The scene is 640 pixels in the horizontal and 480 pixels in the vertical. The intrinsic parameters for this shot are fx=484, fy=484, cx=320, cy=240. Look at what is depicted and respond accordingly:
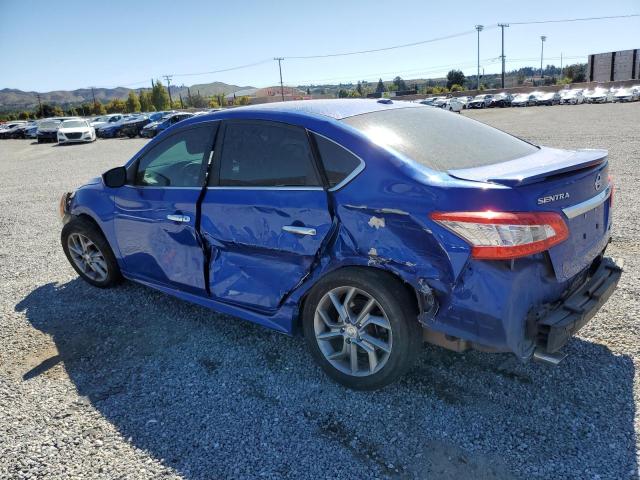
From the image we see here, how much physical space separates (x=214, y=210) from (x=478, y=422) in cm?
210

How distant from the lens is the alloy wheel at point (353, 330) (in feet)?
9.14

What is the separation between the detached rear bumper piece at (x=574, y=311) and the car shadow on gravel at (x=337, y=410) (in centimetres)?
46

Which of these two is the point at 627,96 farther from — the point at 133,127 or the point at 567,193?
the point at 567,193

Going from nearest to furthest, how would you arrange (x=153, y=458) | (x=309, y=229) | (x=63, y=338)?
(x=153, y=458) < (x=309, y=229) < (x=63, y=338)

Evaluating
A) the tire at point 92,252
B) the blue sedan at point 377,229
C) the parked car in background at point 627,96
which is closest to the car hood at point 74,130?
the tire at point 92,252

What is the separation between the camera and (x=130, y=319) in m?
4.12

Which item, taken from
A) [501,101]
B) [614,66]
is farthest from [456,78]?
[501,101]

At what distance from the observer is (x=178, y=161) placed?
3721 mm

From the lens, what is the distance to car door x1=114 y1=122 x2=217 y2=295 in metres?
3.51

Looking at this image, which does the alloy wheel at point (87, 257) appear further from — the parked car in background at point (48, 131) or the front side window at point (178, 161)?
the parked car in background at point (48, 131)

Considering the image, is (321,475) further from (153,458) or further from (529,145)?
(529,145)

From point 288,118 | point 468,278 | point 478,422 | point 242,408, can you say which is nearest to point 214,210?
point 288,118

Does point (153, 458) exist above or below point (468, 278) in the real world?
below

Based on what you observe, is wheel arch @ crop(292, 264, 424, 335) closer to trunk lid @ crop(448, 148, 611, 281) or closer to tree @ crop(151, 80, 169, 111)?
trunk lid @ crop(448, 148, 611, 281)
